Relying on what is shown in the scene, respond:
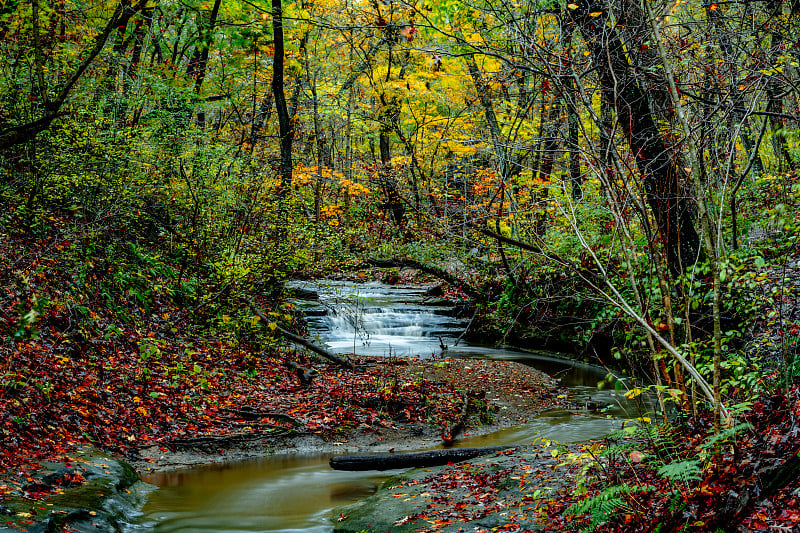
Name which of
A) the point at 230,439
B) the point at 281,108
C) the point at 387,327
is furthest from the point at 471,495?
the point at 387,327

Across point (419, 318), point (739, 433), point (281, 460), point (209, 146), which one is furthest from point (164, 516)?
point (419, 318)

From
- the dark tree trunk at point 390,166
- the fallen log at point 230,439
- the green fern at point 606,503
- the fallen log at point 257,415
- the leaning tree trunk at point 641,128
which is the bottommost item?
the fallen log at point 230,439

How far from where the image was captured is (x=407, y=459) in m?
8.36

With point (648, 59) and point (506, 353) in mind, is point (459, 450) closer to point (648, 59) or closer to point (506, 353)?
point (648, 59)

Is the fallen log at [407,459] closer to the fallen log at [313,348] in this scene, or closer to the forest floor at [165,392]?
the forest floor at [165,392]

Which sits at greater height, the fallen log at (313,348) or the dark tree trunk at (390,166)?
the dark tree trunk at (390,166)

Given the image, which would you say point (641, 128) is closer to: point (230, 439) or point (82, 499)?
point (230, 439)

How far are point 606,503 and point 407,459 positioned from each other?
461 cm

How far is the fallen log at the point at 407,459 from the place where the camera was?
8.23 m

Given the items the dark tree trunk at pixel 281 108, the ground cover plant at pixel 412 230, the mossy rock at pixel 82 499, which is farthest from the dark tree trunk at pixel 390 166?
the mossy rock at pixel 82 499

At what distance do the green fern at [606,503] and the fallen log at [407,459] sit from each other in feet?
12.9

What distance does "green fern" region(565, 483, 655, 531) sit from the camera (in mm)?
4039

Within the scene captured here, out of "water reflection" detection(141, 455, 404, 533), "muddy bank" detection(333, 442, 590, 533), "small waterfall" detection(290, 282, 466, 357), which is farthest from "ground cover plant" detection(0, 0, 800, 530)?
"small waterfall" detection(290, 282, 466, 357)

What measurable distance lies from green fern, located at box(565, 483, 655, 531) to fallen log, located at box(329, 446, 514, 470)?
3930mm
